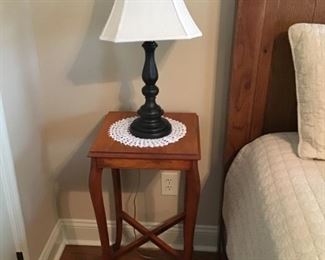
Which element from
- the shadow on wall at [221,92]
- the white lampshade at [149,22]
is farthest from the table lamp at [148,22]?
the shadow on wall at [221,92]

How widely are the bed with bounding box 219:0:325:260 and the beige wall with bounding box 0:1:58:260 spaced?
0.73 m

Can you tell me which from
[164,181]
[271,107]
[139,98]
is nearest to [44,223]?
[164,181]

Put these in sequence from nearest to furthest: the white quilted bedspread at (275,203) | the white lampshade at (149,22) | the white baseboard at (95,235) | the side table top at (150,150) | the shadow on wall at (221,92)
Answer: the white quilted bedspread at (275,203), the white lampshade at (149,22), the side table top at (150,150), the shadow on wall at (221,92), the white baseboard at (95,235)

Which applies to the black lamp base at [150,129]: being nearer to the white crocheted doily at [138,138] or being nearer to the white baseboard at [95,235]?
the white crocheted doily at [138,138]

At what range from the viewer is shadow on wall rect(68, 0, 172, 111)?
1.45 meters

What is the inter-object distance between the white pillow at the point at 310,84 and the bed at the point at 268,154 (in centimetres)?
5

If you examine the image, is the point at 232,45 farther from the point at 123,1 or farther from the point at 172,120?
the point at 123,1

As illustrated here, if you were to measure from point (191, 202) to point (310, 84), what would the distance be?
20.6 inches

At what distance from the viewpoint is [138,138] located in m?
1.30

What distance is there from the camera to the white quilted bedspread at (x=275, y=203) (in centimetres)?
90

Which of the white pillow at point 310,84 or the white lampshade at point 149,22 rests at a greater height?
the white lampshade at point 149,22

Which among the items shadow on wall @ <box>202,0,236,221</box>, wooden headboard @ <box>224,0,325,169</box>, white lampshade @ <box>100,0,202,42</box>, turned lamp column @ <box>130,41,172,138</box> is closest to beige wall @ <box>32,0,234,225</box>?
shadow on wall @ <box>202,0,236,221</box>

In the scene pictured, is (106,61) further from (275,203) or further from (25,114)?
(275,203)

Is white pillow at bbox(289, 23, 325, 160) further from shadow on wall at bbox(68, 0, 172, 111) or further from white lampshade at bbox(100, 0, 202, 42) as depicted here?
shadow on wall at bbox(68, 0, 172, 111)
